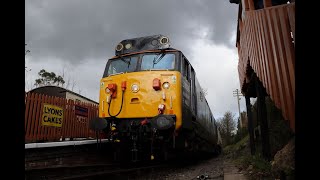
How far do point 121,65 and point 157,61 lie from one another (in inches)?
40.3

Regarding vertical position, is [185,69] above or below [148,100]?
above

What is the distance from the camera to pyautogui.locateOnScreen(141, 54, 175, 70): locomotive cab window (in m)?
7.93

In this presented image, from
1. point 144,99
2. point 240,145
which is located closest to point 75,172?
point 144,99

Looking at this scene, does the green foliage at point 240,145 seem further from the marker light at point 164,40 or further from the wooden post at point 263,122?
the marker light at point 164,40

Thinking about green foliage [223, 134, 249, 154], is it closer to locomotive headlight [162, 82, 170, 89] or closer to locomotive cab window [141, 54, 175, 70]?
locomotive cab window [141, 54, 175, 70]

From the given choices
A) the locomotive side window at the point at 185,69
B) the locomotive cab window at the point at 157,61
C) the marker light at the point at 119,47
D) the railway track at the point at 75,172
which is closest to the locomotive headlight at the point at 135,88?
the locomotive cab window at the point at 157,61

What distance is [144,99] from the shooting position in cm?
746

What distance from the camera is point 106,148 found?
9836mm

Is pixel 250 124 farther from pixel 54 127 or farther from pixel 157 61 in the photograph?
pixel 54 127

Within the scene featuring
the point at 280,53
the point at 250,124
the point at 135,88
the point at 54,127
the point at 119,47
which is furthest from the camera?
the point at 54,127
